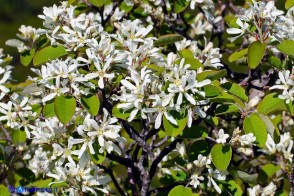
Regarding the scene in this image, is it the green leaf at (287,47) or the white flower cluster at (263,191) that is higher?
the green leaf at (287,47)

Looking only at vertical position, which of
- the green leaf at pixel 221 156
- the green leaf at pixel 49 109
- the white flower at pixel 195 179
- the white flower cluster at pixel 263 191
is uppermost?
the green leaf at pixel 49 109

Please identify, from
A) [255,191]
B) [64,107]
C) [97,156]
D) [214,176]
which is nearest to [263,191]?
[255,191]

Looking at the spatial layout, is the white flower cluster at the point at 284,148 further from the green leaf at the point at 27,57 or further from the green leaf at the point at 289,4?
the green leaf at the point at 27,57

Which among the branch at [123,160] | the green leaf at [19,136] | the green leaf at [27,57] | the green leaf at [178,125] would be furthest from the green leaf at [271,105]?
the green leaf at [27,57]

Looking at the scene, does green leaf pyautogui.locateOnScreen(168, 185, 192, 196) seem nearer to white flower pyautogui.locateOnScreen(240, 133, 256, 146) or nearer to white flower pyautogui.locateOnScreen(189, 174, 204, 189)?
white flower pyautogui.locateOnScreen(189, 174, 204, 189)

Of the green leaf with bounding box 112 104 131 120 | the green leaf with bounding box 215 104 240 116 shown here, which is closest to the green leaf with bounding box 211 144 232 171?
the green leaf with bounding box 215 104 240 116

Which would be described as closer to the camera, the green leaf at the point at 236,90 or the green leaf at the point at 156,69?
the green leaf at the point at 156,69

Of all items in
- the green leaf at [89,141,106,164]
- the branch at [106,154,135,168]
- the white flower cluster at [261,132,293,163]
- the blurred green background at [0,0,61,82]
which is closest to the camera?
the green leaf at [89,141,106,164]

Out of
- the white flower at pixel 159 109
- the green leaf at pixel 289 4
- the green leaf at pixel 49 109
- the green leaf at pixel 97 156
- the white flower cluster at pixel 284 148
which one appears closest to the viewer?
the white flower at pixel 159 109
